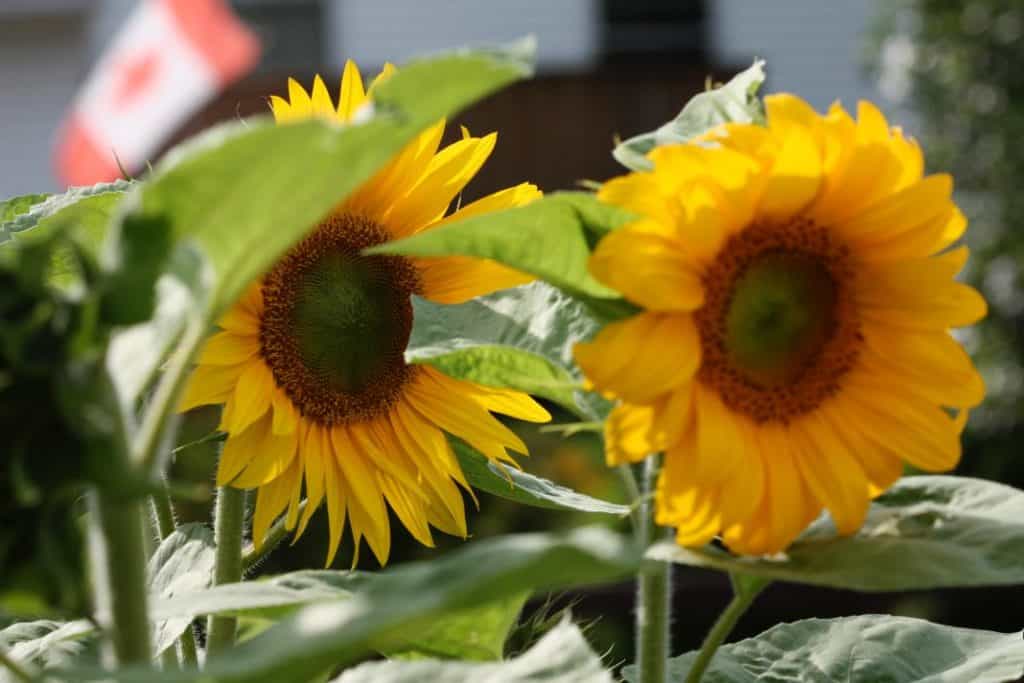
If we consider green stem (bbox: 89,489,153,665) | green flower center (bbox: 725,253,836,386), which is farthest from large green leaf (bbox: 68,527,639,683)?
green flower center (bbox: 725,253,836,386)

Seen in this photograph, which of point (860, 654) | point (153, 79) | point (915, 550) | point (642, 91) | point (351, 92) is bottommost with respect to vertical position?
point (642, 91)

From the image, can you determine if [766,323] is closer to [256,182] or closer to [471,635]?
[471,635]

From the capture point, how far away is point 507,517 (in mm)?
4844

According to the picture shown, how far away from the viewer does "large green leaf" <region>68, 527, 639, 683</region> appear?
39cm

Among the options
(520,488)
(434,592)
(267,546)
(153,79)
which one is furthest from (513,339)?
(153,79)

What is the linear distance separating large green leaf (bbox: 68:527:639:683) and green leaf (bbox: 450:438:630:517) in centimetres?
22

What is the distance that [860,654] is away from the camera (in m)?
0.73

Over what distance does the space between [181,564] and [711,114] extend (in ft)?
1.08

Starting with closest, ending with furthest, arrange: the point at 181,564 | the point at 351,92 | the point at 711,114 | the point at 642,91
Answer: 1. the point at 711,114
2. the point at 181,564
3. the point at 351,92
4. the point at 642,91

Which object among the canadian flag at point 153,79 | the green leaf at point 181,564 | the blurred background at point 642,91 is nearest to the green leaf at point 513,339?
the green leaf at point 181,564

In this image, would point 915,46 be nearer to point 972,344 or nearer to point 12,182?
point 972,344

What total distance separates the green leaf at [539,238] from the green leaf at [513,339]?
0.11ft

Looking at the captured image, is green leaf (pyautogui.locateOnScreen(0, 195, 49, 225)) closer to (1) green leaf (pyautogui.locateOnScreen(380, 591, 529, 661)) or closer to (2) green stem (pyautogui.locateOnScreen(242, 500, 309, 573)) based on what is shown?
(2) green stem (pyautogui.locateOnScreen(242, 500, 309, 573))

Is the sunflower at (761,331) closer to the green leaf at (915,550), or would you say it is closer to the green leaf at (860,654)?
the green leaf at (915,550)
